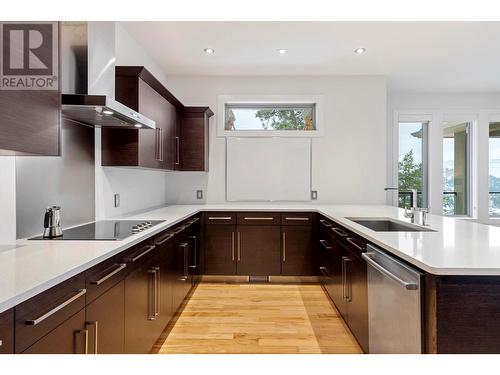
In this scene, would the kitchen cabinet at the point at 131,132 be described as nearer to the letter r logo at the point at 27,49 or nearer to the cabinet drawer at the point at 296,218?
the letter r logo at the point at 27,49

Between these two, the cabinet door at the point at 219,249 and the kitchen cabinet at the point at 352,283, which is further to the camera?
the cabinet door at the point at 219,249

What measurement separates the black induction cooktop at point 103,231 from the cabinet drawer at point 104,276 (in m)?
0.21

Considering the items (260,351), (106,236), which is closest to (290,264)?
(260,351)

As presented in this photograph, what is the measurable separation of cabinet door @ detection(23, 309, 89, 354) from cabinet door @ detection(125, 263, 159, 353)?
1.47ft

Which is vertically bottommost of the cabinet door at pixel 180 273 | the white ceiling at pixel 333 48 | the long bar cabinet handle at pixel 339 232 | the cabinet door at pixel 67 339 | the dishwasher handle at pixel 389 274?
the cabinet door at pixel 180 273

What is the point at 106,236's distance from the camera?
1.97 meters

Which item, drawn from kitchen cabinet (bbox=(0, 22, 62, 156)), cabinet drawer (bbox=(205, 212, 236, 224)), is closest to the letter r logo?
kitchen cabinet (bbox=(0, 22, 62, 156))

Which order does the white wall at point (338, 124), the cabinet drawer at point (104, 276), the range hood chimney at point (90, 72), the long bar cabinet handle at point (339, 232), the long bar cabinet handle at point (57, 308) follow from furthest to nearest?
the white wall at point (338, 124) < the long bar cabinet handle at point (339, 232) < the range hood chimney at point (90, 72) < the cabinet drawer at point (104, 276) < the long bar cabinet handle at point (57, 308)

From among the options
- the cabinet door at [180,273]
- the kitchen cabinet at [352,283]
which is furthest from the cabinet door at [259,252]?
the kitchen cabinet at [352,283]

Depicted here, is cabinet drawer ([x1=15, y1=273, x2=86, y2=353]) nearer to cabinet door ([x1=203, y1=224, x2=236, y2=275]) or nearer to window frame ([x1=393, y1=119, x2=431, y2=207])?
cabinet door ([x1=203, y1=224, x2=236, y2=275])

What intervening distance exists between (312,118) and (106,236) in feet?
11.1

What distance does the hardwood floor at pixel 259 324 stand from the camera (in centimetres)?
241

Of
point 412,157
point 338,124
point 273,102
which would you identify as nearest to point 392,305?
point 338,124

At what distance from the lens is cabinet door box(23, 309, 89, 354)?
1.07m
